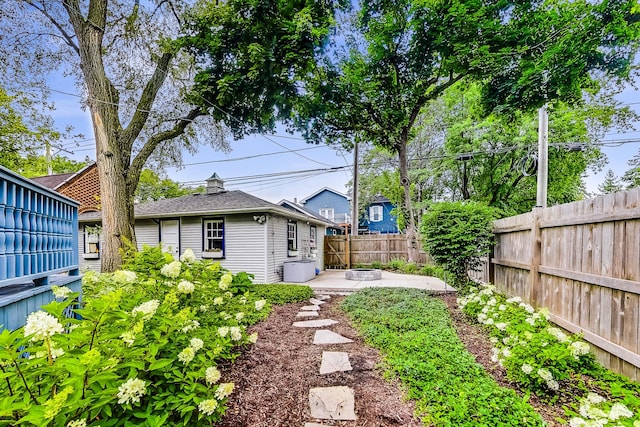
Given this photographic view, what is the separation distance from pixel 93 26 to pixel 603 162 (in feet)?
61.9

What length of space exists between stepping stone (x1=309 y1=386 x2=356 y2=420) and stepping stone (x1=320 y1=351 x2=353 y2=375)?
331 millimetres

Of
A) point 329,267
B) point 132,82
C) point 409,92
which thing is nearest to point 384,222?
point 329,267

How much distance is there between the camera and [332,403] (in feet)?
7.39

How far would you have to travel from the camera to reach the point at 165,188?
20984mm

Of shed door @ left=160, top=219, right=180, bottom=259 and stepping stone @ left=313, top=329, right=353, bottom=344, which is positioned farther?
shed door @ left=160, top=219, right=180, bottom=259

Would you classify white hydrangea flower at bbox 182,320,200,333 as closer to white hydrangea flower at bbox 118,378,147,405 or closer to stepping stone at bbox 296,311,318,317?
white hydrangea flower at bbox 118,378,147,405

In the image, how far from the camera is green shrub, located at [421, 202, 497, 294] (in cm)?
542

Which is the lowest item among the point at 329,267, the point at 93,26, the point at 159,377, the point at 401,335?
the point at 329,267

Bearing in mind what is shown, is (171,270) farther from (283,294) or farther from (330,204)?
(330,204)

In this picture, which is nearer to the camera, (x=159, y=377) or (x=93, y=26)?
(x=159, y=377)

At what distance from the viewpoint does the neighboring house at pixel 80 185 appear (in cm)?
1259

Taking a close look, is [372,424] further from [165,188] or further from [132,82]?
[165,188]

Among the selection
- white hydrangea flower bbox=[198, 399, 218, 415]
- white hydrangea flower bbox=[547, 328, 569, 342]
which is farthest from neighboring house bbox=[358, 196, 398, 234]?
white hydrangea flower bbox=[198, 399, 218, 415]

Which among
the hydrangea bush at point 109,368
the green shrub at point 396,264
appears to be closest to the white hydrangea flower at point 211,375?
the hydrangea bush at point 109,368
